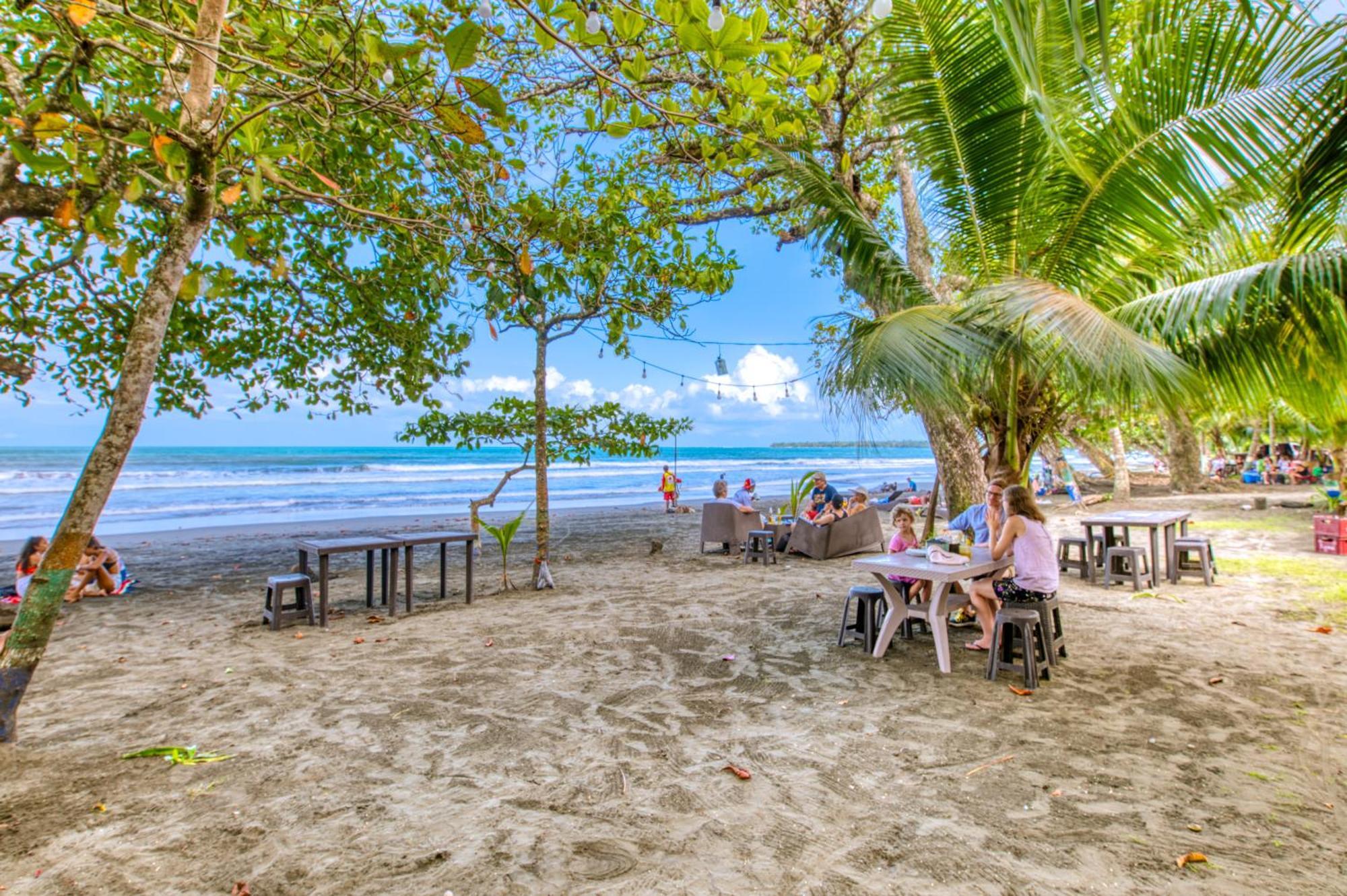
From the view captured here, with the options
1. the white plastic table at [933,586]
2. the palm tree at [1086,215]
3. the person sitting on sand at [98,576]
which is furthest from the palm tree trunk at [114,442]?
the person sitting on sand at [98,576]

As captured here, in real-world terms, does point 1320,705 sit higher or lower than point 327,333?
lower

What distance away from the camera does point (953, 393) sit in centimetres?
457

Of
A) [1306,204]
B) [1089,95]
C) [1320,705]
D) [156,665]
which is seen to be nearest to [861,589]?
[1320,705]

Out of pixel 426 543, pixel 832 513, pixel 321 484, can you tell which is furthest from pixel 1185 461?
pixel 321 484

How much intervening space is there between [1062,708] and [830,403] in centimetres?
246

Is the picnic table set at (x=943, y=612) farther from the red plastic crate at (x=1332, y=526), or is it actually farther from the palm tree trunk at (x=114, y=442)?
the red plastic crate at (x=1332, y=526)

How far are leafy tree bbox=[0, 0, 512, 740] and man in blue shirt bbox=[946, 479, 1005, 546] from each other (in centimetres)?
426

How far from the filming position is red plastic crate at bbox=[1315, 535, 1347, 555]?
845 cm

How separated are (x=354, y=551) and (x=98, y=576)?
3447 mm

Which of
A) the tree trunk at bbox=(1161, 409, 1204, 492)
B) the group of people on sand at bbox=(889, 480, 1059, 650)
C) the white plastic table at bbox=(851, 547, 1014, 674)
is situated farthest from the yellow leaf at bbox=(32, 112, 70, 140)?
the tree trunk at bbox=(1161, 409, 1204, 492)

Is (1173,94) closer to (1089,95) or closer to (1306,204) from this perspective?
(1089,95)

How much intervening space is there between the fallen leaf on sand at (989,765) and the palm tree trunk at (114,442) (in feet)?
13.0

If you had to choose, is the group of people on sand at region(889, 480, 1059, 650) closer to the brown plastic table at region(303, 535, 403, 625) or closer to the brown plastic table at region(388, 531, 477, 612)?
the brown plastic table at region(388, 531, 477, 612)


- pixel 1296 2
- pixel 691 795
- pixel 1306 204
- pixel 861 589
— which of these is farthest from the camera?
pixel 861 589
